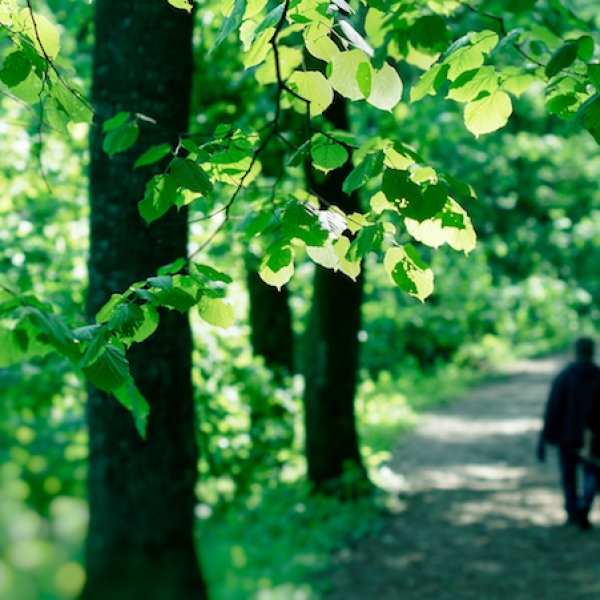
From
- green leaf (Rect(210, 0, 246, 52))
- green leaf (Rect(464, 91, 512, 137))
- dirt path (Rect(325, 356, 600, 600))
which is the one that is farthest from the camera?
dirt path (Rect(325, 356, 600, 600))

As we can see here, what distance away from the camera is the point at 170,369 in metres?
4.42

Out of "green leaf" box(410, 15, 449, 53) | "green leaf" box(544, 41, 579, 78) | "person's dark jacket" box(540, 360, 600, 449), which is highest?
"green leaf" box(410, 15, 449, 53)

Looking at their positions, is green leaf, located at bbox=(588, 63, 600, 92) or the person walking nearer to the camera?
green leaf, located at bbox=(588, 63, 600, 92)

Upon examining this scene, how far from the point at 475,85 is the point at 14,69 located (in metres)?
1.54

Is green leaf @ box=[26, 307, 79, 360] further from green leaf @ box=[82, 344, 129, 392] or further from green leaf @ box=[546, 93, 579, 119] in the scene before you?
green leaf @ box=[546, 93, 579, 119]

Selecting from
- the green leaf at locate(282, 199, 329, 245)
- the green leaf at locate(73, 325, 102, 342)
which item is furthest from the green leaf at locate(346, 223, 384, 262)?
the green leaf at locate(73, 325, 102, 342)

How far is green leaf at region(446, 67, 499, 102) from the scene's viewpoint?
97.8 inches

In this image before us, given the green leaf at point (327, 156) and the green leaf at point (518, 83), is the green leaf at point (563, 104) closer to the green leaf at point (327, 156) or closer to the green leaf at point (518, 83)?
the green leaf at point (518, 83)

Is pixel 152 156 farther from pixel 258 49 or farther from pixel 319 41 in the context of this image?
pixel 319 41

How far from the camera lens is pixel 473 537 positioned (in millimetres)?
7969

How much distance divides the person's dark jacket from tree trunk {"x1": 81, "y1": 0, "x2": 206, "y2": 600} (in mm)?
4954

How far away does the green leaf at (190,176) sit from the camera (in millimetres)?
2373

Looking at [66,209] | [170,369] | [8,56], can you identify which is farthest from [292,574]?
[8,56]

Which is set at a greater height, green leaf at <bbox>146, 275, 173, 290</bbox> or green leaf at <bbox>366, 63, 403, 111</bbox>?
green leaf at <bbox>366, 63, 403, 111</bbox>
